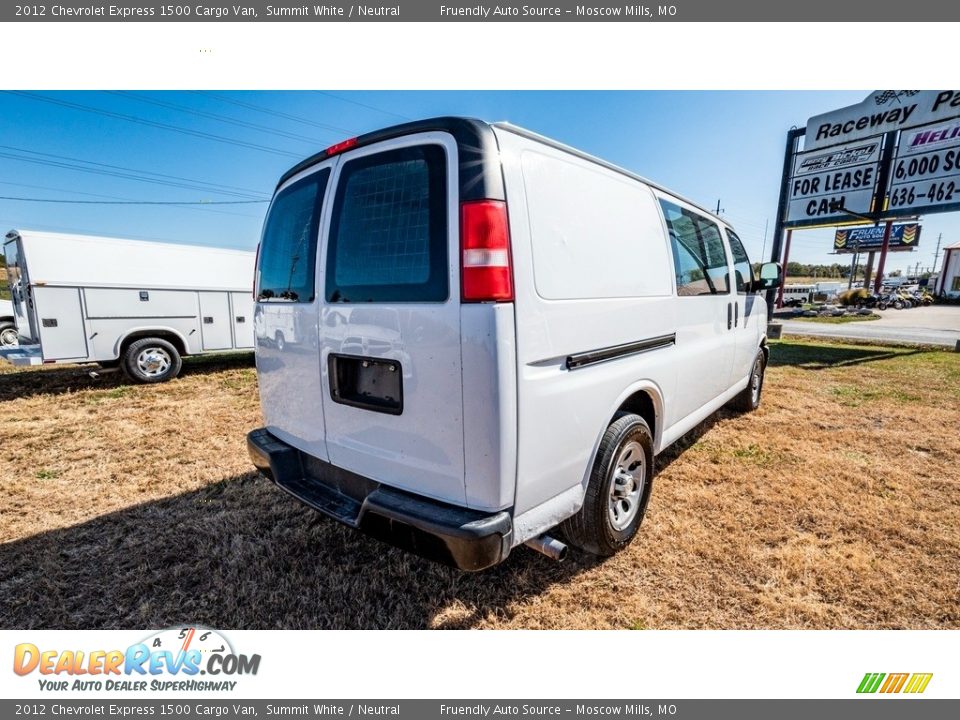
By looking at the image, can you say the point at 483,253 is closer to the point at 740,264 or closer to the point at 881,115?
the point at 740,264

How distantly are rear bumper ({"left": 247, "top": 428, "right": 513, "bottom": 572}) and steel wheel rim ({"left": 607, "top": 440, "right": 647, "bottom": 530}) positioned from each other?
981 mm

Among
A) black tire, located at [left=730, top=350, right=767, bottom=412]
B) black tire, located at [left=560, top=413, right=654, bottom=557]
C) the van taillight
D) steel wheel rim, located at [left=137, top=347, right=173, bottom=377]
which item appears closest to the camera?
the van taillight

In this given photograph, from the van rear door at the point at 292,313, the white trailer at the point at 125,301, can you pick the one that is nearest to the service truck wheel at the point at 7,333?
the white trailer at the point at 125,301

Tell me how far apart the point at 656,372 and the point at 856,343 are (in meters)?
14.4

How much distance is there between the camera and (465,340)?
1.67m

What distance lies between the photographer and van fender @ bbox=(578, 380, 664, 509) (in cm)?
224

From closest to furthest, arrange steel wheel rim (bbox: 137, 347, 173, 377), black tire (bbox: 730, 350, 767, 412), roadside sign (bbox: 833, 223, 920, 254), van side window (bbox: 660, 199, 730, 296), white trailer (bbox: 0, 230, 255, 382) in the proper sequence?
van side window (bbox: 660, 199, 730, 296) < black tire (bbox: 730, 350, 767, 412) < white trailer (bbox: 0, 230, 255, 382) < steel wheel rim (bbox: 137, 347, 173, 377) < roadside sign (bbox: 833, 223, 920, 254)

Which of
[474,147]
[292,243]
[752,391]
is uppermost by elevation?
[474,147]

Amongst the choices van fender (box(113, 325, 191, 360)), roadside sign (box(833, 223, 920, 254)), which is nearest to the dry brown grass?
van fender (box(113, 325, 191, 360))

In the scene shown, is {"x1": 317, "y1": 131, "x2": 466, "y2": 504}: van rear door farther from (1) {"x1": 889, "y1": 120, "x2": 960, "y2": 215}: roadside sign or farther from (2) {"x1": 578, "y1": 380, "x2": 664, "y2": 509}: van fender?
(1) {"x1": 889, "y1": 120, "x2": 960, "y2": 215}: roadside sign

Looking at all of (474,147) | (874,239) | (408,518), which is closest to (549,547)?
(408,518)

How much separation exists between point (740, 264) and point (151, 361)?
28.5 ft

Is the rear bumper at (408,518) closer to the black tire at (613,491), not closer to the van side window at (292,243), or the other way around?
the black tire at (613,491)

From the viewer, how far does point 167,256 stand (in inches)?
289
